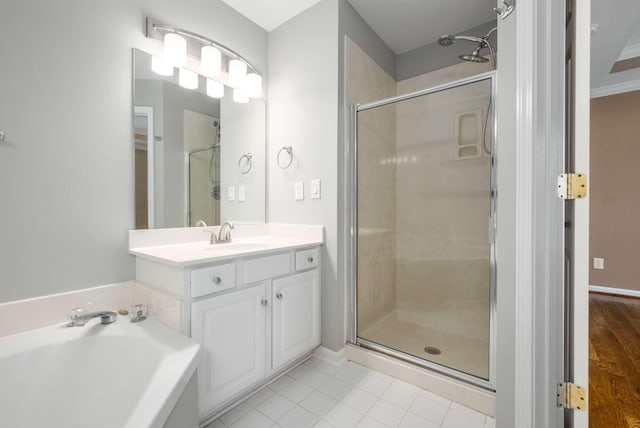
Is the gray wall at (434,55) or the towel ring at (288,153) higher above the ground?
the gray wall at (434,55)

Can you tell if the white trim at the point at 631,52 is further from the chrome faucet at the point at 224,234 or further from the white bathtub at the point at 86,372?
the white bathtub at the point at 86,372

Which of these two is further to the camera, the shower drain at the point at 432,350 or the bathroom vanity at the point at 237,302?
the shower drain at the point at 432,350

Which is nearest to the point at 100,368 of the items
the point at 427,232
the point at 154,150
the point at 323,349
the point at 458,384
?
the point at 154,150

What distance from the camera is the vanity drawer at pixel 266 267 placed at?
1422mm

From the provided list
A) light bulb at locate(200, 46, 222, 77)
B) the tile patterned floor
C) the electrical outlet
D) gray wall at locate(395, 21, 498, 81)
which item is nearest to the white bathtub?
the tile patterned floor

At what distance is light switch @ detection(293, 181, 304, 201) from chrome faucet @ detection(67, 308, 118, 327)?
1250 millimetres

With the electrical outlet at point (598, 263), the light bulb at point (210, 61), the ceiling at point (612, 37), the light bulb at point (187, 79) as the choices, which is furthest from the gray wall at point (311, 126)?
the electrical outlet at point (598, 263)

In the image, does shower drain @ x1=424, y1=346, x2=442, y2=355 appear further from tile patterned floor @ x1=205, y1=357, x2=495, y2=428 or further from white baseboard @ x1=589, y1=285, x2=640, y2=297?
white baseboard @ x1=589, y1=285, x2=640, y2=297

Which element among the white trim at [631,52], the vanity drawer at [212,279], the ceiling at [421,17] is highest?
the white trim at [631,52]

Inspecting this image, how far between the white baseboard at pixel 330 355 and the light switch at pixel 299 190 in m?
1.09

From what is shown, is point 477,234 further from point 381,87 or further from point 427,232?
point 381,87

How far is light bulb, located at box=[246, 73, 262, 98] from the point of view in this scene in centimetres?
199

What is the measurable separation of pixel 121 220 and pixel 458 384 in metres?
2.02

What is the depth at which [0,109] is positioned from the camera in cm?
109
